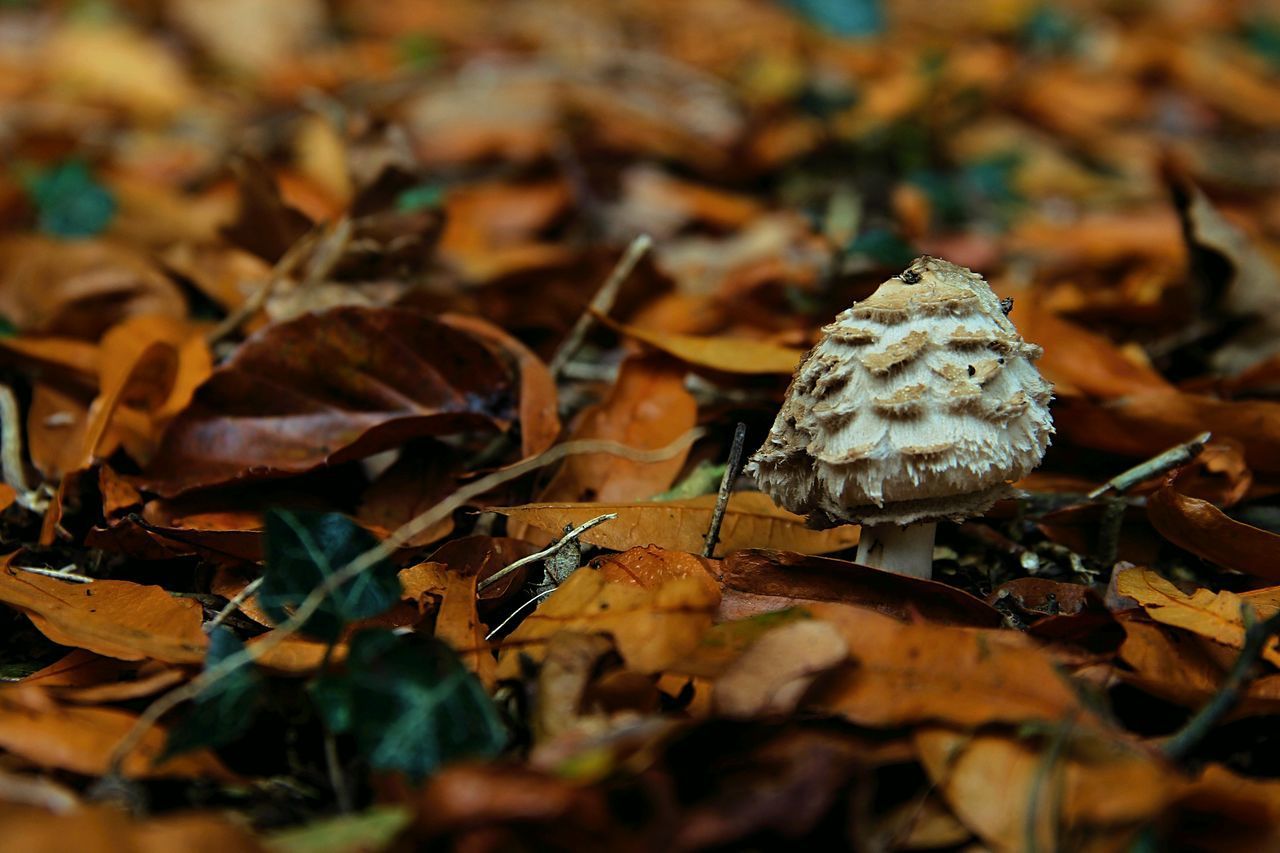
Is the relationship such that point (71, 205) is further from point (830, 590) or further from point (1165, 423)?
point (1165, 423)

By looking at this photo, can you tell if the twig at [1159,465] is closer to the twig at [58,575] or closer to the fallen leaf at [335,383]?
the fallen leaf at [335,383]

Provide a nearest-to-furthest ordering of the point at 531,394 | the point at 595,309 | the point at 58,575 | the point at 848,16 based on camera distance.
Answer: the point at 58,575
the point at 531,394
the point at 595,309
the point at 848,16

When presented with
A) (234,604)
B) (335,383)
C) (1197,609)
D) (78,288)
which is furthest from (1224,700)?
(78,288)

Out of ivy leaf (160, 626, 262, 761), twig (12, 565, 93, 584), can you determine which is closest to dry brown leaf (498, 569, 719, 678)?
ivy leaf (160, 626, 262, 761)

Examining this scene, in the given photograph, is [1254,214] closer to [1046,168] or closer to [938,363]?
[1046,168]

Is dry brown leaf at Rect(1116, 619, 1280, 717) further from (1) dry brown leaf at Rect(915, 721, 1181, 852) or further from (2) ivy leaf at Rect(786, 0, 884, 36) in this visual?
(2) ivy leaf at Rect(786, 0, 884, 36)

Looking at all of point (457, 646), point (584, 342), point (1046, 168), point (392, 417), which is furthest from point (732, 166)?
point (457, 646)
